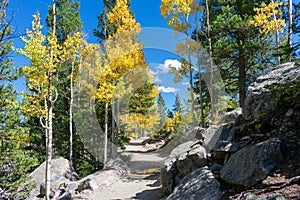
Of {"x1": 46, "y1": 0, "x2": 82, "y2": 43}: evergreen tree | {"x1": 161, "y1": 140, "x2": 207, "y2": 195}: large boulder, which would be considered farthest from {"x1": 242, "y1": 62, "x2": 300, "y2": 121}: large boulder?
{"x1": 46, "y1": 0, "x2": 82, "y2": 43}: evergreen tree

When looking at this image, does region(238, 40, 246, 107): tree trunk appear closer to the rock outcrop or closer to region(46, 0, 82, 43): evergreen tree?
the rock outcrop

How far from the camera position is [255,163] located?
3428mm

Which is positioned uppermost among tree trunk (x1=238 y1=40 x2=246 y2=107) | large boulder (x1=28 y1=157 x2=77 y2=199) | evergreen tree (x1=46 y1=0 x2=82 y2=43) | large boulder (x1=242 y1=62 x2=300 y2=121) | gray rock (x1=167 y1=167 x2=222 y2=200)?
evergreen tree (x1=46 y1=0 x2=82 y2=43)

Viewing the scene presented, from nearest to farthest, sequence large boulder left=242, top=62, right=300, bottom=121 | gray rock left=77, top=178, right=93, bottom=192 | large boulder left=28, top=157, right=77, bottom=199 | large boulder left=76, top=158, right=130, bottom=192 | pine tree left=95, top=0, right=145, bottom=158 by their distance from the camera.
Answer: large boulder left=242, top=62, right=300, bottom=121
gray rock left=77, top=178, right=93, bottom=192
large boulder left=76, top=158, right=130, bottom=192
large boulder left=28, top=157, right=77, bottom=199
pine tree left=95, top=0, right=145, bottom=158

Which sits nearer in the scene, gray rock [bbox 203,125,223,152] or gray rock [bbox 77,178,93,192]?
gray rock [bbox 203,125,223,152]

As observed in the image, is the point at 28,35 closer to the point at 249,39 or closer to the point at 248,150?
the point at 248,150

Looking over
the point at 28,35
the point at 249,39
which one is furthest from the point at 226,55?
the point at 28,35

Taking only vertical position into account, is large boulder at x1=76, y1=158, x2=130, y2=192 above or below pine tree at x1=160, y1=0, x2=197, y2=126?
below

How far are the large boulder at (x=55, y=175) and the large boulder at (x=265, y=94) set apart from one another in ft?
26.6

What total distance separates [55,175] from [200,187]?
7.76 metres

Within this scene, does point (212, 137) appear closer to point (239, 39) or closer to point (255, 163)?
point (255, 163)

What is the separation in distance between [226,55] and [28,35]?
7.88 m

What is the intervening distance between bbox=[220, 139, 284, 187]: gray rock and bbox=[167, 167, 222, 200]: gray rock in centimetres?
28

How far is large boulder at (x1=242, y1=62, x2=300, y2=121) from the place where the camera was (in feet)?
14.9
